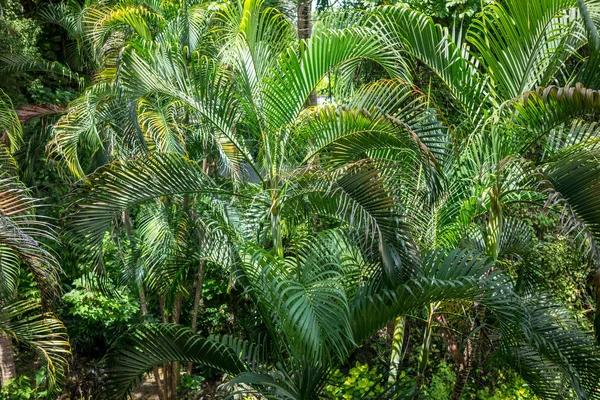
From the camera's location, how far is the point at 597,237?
384cm

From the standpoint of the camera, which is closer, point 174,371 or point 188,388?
point 174,371

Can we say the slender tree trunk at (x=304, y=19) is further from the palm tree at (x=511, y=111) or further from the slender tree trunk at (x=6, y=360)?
the slender tree trunk at (x=6, y=360)

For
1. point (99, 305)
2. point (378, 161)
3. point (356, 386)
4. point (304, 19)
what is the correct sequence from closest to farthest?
point (378, 161) < point (356, 386) < point (304, 19) < point (99, 305)

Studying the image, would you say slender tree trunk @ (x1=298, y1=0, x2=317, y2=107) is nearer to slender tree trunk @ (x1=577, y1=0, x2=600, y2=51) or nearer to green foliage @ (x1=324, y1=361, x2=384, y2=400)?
slender tree trunk @ (x1=577, y1=0, x2=600, y2=51)

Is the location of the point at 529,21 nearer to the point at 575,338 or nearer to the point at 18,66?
the point at 575,338

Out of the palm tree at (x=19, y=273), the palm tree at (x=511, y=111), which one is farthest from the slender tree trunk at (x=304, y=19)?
the palm tree at (x=19, y=273)

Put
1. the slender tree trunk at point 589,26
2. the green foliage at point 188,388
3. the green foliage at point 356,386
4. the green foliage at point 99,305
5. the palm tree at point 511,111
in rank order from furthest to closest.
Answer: the green foliage at point 99,305 → the green foliage at point 188,388 → the green foliage at point 356,386 → the palm tree at point 511,111 → the slender tree trunk at point 589,26

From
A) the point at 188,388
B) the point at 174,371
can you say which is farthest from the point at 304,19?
the point at 188,388

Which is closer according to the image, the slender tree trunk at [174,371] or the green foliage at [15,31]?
the slender tree trunk at [174,371]

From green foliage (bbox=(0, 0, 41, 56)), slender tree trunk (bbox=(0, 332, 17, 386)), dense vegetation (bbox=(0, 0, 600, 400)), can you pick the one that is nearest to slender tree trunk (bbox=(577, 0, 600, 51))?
dense vegetation (bbox=(0, 0, 600, 400))

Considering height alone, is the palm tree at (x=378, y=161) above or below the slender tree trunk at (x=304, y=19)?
below

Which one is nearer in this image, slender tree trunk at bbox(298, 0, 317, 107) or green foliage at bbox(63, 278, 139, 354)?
slender tree trunk at bbox(298, 0, 317, 107)

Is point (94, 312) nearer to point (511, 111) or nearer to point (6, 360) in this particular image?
point (6, 360)

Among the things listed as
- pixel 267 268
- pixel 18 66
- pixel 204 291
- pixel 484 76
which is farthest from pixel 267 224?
pixel 18 66
